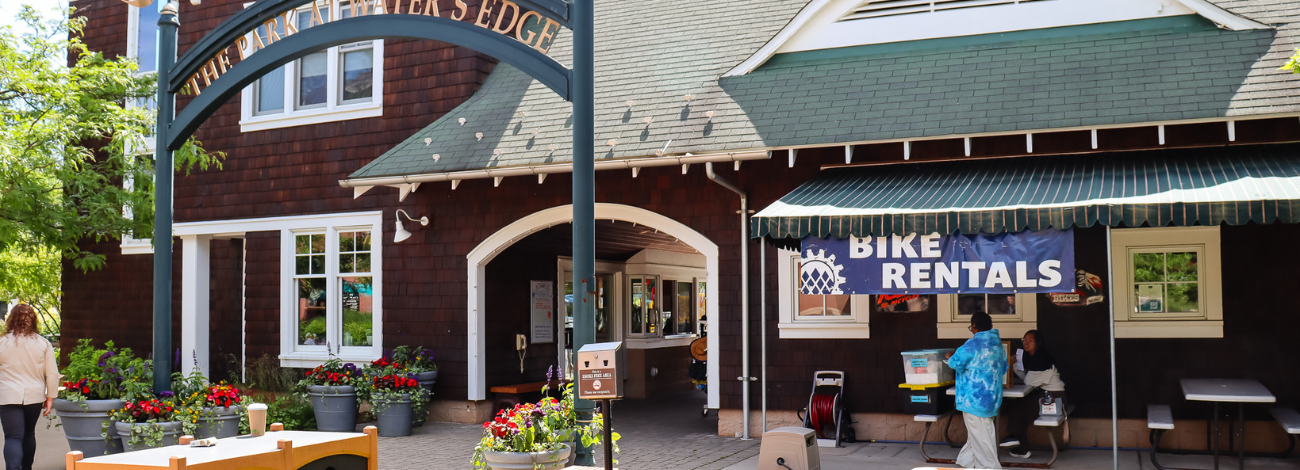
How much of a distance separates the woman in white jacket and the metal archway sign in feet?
3.63

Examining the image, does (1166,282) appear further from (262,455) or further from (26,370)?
(26,370)

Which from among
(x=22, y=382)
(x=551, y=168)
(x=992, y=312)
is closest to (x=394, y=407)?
(x=551, y=168)

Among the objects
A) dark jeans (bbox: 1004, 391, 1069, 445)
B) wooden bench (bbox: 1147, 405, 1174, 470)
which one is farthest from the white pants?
wooden bench (bbox: 1147, 405, 1174, 470)

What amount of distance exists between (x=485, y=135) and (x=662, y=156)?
266 cm

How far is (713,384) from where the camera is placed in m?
11.3

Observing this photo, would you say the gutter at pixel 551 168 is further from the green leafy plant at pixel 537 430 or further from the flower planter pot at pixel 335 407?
the green leafy plant at pixel 537 430

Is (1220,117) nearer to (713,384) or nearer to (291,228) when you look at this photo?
(713,384)

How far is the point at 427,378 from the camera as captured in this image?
12734mm

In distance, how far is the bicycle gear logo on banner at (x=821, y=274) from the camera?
29.3 feet

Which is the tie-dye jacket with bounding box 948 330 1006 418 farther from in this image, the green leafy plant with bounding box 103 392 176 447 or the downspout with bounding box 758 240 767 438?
the green leafy plant with bounding box 103 392 176 447

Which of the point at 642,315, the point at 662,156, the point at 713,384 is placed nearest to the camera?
the point at 662,156

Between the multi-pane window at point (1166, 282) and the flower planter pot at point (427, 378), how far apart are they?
8009mm

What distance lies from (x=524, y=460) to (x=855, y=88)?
585 centimetres

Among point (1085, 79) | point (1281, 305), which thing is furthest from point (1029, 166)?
point (1281, 305)
